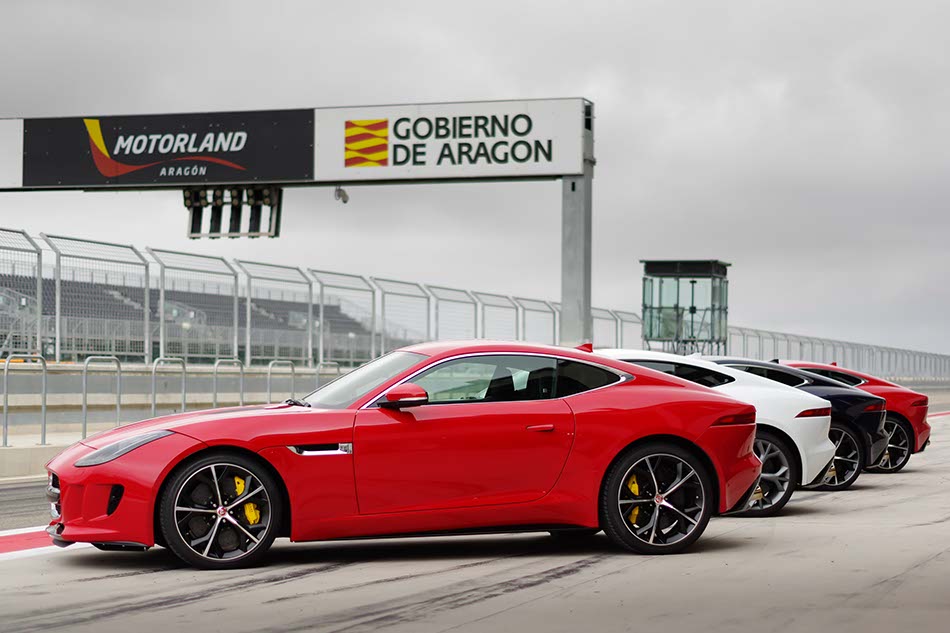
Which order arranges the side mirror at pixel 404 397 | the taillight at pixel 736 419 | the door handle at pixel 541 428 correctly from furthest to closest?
the taillight at pixel 736 419 → the door handle at pixel 541 428 → the side mirror at pixel 404 397

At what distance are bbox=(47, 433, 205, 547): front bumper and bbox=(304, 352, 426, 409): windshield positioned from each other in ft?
3.09

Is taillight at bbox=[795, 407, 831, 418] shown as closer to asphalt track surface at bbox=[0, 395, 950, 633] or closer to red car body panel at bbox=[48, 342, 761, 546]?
asphalt track surface at bbox=[0, 395, 950, 633]

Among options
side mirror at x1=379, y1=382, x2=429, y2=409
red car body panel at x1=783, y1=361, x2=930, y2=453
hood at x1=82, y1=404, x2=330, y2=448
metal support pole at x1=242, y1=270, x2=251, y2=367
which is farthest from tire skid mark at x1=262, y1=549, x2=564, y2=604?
metal support pole at x1=242, y1=270, x2=251, y2=367

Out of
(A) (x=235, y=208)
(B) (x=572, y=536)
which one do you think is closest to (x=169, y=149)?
(A) (x=235, y=208)

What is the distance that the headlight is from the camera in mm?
7332

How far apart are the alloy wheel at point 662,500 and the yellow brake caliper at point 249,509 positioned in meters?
2.23

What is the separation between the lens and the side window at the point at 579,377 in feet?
26.6

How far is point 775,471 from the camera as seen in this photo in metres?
10.7

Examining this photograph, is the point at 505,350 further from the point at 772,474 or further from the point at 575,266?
the point at 575,266

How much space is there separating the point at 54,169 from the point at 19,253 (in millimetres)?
6317

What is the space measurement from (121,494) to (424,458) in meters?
1.73

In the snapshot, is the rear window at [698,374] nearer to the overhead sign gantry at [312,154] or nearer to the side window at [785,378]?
the side window at [785,378]

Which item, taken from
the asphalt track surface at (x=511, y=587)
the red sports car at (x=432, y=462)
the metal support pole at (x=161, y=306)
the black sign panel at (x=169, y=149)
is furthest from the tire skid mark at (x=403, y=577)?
the black sign panel at (x=169, y=149)

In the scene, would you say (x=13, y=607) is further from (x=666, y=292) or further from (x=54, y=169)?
(x=666, y=292)
